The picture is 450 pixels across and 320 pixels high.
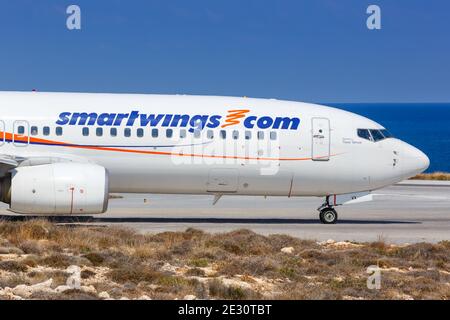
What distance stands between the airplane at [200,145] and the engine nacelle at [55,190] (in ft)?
0.46

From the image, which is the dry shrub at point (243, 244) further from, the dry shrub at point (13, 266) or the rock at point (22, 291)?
the rock at point (22, 291)

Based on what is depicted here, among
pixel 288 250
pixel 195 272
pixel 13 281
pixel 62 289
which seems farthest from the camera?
pixel 288 250

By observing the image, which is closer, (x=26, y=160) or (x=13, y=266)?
Answer: (x=13, y=266)

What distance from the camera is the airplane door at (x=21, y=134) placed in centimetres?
2781

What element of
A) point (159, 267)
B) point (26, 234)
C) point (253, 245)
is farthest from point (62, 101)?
point (159, 267)

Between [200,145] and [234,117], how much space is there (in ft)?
4.77

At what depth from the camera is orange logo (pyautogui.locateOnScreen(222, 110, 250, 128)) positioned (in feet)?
94.8

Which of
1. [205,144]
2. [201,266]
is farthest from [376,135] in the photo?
[201,266]

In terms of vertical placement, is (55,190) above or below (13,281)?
above

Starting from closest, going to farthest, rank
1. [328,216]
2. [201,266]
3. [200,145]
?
[201,266] < [200,145] < [328,216]

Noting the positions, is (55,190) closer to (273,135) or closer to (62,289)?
(273,135)

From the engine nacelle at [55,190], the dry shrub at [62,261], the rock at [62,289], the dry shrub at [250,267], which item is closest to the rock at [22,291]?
the rock at [62,289]

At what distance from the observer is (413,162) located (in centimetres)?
3014

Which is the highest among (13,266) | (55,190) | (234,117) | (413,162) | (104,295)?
(234,117)
